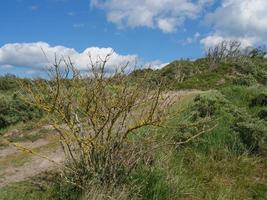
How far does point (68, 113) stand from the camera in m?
7.41

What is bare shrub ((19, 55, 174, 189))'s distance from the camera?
7.29 meters

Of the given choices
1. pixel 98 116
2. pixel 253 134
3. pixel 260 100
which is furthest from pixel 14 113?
pixel 98 116

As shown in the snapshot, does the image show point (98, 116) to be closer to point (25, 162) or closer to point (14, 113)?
point (25, 162)

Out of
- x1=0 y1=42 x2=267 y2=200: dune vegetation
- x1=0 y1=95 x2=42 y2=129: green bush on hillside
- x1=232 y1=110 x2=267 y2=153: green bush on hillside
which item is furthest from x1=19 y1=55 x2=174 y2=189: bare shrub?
x1=0 y1=95 x2=42 y2=129: green bush on hillside

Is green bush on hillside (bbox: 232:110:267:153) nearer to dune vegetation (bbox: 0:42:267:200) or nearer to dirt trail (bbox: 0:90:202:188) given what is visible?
dune vegetation (bbox: 0:42:267:200)

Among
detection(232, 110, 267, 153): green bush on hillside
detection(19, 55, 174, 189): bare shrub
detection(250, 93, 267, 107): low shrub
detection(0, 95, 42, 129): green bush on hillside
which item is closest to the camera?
detection(19, 55, 174, 189): bare shrub

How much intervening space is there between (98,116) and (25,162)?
3.62m

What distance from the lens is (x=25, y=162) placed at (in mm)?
10523

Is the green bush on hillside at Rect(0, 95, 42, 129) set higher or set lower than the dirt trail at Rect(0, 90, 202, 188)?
higher

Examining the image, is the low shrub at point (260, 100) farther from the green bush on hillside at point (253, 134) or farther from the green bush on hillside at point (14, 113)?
the green bush on hillside at point (14, 113)

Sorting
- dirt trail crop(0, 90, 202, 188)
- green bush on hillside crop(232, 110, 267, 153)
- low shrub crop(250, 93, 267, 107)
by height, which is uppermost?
low shrub crop(250, 93, 267, 107)

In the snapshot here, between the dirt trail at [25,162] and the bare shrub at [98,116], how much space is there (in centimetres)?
110

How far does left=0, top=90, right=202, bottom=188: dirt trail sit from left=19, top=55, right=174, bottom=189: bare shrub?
3.59ft

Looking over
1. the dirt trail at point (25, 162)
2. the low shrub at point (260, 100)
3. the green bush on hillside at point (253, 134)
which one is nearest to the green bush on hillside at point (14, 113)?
the dirt trail at point (25, 162)
